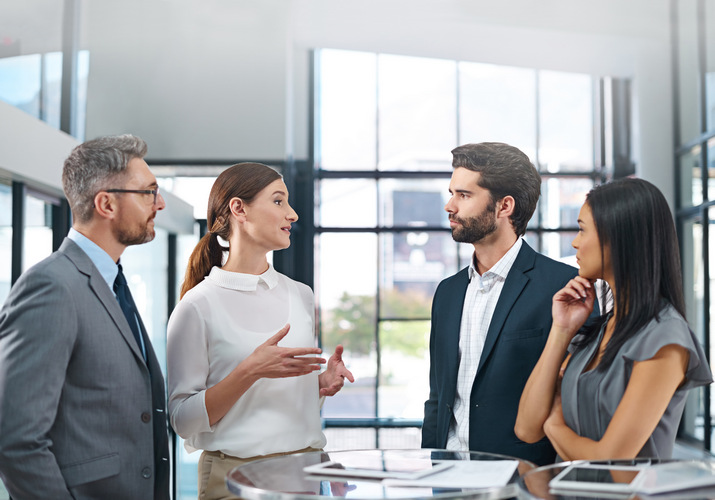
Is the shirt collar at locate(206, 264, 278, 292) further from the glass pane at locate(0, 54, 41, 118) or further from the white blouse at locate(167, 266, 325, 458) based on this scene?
the glass pane at locate(0, 54, 41, 118)

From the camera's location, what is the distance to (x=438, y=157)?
992 centimetres

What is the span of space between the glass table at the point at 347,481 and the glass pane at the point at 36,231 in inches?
100.0

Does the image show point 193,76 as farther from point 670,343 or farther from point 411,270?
point 670,343

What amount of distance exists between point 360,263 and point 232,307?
24.7 ft

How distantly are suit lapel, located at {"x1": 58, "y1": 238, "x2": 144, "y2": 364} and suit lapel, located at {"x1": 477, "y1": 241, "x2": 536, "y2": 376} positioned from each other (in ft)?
3.31

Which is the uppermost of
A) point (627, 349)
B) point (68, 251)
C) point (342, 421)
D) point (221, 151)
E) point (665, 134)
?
point (665, 134)

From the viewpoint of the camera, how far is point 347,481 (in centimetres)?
153

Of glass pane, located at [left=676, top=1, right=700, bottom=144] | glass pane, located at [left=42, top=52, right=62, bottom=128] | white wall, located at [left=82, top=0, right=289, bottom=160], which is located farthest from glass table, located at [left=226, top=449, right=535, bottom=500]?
glass pane, located at [left=676, top=1, right=700, bottom=144]

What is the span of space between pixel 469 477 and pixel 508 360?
740 mm

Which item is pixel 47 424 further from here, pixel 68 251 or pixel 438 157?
pixel 438 157

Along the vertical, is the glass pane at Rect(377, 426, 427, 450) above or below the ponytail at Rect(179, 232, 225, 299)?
below

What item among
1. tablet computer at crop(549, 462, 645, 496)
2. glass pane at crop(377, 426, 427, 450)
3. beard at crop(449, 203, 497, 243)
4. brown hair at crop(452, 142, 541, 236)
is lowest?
glass pane at crop(377, 426, 427, 450)

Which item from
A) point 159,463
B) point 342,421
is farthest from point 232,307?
point 342,421

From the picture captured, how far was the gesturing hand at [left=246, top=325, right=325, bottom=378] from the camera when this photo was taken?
6.50 ft
